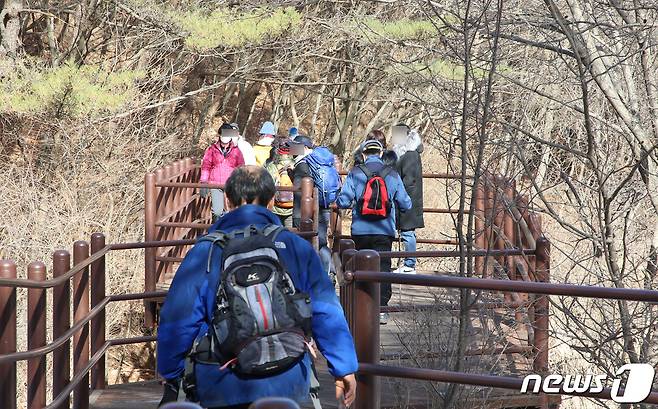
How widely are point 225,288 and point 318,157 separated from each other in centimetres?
720

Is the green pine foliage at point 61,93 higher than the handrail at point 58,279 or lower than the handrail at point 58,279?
higher

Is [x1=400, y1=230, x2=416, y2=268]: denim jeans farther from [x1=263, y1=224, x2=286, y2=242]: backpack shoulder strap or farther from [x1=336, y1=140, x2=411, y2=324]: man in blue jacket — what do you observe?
[x1=263, y1=224, x2=286, y2=242]: backpack shoulder strap

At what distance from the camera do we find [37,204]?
43.5 ft

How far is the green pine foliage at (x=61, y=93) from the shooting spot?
13.8 meters

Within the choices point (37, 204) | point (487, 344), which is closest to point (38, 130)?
point (37, 204)

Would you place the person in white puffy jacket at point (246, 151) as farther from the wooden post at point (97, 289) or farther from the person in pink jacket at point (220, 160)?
the wooden post at point (97, 289)

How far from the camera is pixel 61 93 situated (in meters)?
14.1

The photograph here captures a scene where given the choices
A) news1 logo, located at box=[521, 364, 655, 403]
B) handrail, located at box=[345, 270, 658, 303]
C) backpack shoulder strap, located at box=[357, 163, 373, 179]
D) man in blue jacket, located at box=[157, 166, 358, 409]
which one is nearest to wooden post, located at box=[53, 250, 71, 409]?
handrail, located at box=[345, 270, 658, 303]

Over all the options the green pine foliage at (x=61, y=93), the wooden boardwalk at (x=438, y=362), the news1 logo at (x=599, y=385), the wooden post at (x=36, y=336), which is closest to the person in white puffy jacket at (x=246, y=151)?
the green pine foliage at (x=61, y=93)

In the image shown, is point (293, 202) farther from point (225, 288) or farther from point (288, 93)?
point (288, 93)

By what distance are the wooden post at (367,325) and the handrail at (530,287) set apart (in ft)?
0.41

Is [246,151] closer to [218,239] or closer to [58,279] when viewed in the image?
[58,279]

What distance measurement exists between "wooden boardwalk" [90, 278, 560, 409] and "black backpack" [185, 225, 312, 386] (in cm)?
247

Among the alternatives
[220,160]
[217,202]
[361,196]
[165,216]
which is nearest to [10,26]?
[220,160]
